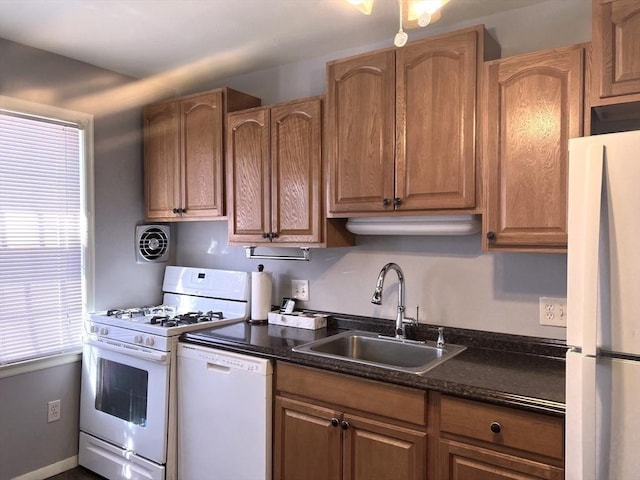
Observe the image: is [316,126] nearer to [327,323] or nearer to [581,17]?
[327,323]

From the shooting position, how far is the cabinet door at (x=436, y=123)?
1964 millimetres

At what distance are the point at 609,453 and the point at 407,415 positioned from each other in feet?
2.33

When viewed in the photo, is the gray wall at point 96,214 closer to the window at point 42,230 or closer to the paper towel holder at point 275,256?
the window at point 42,230

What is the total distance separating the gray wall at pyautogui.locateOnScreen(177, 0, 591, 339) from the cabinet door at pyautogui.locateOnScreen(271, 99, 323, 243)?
1.08 feet

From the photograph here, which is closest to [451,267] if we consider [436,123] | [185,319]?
[436,123]

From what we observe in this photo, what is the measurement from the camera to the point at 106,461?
8.84ft

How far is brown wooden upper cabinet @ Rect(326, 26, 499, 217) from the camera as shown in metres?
1.97

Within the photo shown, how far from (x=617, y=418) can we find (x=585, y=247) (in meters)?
0.43

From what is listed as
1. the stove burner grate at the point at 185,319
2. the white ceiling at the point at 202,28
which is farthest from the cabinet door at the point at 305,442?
the white ceiling at the point at 202,28

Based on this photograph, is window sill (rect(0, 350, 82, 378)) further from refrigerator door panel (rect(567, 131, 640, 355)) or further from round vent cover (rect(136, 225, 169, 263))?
refrigerator door panel (rect(567, 131, 640, 355))

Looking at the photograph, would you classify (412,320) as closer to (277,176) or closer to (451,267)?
(451,267)

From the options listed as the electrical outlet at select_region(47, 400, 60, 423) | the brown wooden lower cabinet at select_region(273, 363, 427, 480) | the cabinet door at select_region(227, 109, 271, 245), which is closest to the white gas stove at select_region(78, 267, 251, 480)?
the electrical outlet at select_region(47, 400, 60, 423)

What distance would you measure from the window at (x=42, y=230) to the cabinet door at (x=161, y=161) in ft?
1.24

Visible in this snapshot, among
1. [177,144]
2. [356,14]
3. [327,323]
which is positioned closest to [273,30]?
[356,14]
